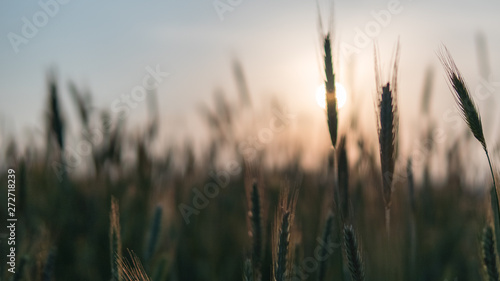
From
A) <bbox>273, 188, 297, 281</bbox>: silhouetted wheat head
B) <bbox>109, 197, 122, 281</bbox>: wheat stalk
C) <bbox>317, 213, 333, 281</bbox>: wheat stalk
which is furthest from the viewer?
<bbox>317, 213, 333, 281</bbox>: wheat stalk

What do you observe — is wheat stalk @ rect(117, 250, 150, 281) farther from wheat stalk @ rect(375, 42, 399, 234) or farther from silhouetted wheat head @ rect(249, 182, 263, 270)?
wheat stalk @ rect(375, 42, 399, 234)

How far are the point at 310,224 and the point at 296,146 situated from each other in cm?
66

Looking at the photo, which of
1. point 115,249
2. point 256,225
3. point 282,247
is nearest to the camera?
point 282,247

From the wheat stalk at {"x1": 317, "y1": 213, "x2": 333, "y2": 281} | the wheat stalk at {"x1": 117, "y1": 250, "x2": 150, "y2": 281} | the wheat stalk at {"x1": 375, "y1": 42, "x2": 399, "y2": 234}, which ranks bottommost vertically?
the wheat stalk at {"x1": 317, "y1": 213, "x2": 333, "y2": 281}

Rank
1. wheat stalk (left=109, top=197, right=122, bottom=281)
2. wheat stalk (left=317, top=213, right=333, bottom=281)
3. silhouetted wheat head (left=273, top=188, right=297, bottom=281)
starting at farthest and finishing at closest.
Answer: wheat stalk (left=317, top=213, right=333, bottom=281), wheat stalk (left=109, top=197, right=122, bottom=281), silhouetted wheat head (left=273, top=188, right=297, bottom=281)

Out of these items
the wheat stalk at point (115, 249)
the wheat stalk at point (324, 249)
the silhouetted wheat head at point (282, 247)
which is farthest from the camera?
the wheat stalk at point (324, 249)

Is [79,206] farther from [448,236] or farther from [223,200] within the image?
[448,236]

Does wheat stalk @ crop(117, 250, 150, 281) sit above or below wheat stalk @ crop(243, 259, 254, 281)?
above

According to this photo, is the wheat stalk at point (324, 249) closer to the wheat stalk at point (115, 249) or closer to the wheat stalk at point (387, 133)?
the wheat stalk at point (387, 133)

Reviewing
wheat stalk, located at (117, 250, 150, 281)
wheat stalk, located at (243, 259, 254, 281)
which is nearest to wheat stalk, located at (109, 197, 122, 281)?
A: wheat stalk, located at (117, 250, 150, 281)

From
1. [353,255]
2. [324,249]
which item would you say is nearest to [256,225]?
[324,249]

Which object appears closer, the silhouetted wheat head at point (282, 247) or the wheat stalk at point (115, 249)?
the silhouetted wheat head at point (282, 247)

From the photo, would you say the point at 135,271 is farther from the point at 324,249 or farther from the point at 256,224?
the point at 324,249

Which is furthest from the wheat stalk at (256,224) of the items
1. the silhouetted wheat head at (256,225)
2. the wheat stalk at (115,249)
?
the wheat stalk at (115,249)
